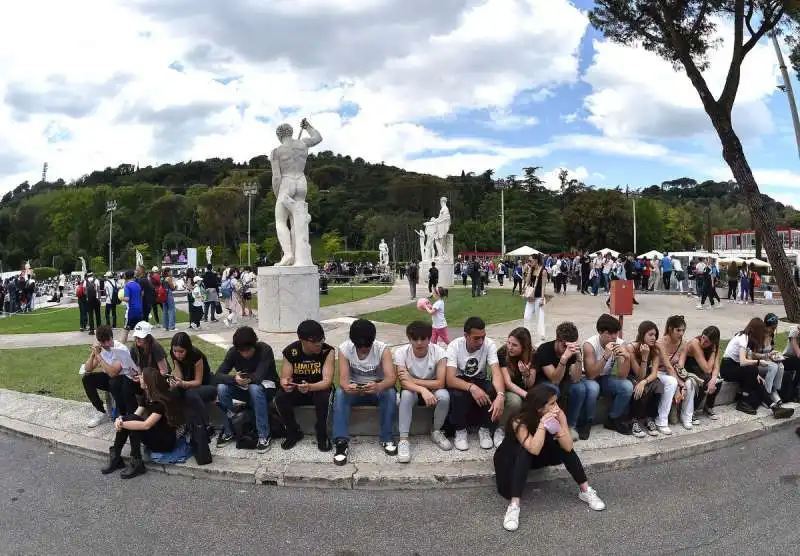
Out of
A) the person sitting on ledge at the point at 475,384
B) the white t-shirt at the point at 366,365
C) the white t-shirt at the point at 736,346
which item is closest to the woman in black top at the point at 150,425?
the white t-shirt at the point at 366,365

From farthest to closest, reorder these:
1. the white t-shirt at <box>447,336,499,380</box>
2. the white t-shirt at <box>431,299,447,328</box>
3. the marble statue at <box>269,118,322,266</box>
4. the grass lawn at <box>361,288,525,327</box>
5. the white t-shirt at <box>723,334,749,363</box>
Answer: the grass lawn at <box>361,288,525,327</box>
the marble statue at <box>269,118,322,266</box>
the white t-shirt at <box>431,299,447,328</box>
the white t-shirt at <box>723,334,749,363</box>
the white t-shirt at <box>447,336,499,380</box>

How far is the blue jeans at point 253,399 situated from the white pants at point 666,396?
3739 mm

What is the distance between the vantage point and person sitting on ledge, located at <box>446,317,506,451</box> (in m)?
4.70

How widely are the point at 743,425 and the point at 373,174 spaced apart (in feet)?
355

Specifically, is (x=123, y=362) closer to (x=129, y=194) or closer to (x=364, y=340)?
(x=364, y=340)

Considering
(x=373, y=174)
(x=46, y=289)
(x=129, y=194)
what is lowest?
(x=46, y=289)

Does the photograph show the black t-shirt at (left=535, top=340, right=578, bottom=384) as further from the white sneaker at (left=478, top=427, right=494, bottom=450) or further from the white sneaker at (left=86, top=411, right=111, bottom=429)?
the white sneaker at (left=86, top=411, right=111, bottom=429)

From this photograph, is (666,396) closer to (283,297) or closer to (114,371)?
(114,371)

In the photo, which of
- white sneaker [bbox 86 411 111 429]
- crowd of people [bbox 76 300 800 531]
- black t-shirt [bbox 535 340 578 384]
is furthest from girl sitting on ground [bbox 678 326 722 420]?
white sneaker [bbox 86 411 111 429]

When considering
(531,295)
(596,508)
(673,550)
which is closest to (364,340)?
(596,508)

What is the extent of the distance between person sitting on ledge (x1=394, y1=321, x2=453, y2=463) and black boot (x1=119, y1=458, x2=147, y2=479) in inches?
85.5

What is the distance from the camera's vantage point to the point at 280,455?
15.2ft

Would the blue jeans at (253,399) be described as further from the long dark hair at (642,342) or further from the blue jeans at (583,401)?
the long dark hair at (642,342)

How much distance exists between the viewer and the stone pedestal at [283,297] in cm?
1050
